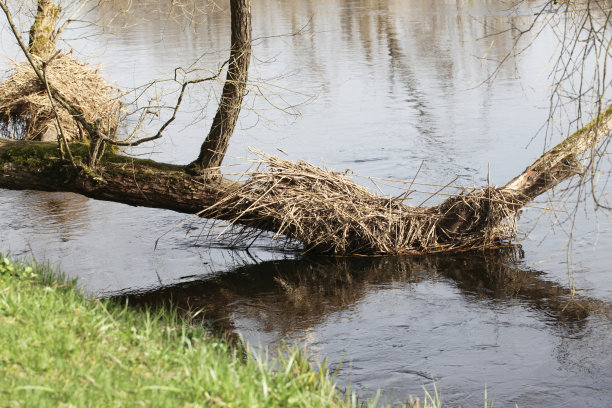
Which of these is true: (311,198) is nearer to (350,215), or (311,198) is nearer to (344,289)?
(350,215)

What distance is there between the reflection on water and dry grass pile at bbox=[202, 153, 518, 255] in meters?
0.26

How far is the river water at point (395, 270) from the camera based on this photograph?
256 inches

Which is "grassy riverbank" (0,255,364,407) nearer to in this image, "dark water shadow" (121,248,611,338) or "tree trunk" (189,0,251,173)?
"dark water shadow" (121,248,611,338)

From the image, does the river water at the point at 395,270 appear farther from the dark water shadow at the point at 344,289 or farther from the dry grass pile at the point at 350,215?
the dry grass pile at the point at 350,215

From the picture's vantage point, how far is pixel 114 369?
4.34 meters

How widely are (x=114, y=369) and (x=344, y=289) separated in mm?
4452

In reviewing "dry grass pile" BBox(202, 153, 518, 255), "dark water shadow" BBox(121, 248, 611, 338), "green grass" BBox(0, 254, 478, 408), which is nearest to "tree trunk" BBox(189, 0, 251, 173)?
"dry grass pile" BBox(202, 153, 518, 255)

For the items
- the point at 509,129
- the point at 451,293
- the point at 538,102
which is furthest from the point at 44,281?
the point at 538,102

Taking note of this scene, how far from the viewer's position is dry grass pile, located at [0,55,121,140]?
46.6ft

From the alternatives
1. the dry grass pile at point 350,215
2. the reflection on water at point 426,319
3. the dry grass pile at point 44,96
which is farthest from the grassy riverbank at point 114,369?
the dry grass pile at point 44,96

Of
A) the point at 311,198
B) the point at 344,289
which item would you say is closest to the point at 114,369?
the point at 344,289

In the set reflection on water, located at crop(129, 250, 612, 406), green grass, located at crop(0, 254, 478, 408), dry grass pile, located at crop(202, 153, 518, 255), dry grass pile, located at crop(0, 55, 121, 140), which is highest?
dry grass pile, located at crop(0, 55, 121, 140)

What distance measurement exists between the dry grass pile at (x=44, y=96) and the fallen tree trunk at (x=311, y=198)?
196 inches

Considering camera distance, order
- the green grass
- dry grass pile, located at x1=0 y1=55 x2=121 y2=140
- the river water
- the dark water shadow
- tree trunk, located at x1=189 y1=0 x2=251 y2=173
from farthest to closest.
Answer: dry grass pile, located at x1=0 y1=55 x2=121 y2=140 < tree trunk, located at x1=189 y1=0 x2=251 y2=173 < the dark water shadow < the river water < the green grass
